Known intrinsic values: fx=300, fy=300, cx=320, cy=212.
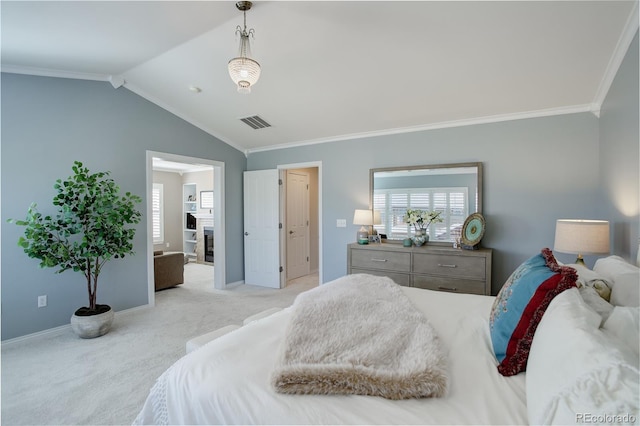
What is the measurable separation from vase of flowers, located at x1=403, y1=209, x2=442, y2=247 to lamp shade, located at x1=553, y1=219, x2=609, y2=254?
1.49m

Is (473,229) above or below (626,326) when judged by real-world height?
above

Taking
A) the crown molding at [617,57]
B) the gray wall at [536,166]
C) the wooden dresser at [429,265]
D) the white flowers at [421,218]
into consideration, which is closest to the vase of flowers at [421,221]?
the white flowers at [421,218]

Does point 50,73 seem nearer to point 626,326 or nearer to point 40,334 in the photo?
point 40,334

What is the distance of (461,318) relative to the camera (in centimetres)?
167

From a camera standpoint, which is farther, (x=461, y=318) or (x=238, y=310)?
(x=238, y=310)

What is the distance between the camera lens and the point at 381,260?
12.4 ft

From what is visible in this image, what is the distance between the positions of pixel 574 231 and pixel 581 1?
1583mm

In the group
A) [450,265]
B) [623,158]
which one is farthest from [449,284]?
→ [623,158]

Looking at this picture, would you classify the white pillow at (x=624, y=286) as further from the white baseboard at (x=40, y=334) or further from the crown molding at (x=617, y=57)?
the white baseboard at (x=40, y=334)

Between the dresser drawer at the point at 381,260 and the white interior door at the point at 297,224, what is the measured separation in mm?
1909

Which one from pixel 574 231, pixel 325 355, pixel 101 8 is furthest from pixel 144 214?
pixel 574 231

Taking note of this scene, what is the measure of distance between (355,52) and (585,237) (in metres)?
2.39

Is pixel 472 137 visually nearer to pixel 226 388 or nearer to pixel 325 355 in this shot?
pixel 325 355

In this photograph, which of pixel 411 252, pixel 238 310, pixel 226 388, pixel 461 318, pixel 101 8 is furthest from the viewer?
pixel 238 310
